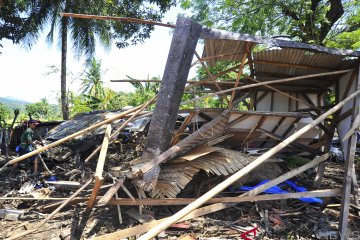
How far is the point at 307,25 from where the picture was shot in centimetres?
1151

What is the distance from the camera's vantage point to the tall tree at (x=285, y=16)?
36.6ft

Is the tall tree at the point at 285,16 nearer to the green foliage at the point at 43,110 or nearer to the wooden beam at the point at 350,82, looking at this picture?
the wooden beam at the point at 350,82

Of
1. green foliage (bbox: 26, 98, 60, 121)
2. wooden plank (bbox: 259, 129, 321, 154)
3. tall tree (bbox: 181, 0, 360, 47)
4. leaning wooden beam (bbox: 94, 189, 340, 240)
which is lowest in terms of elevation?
green foliage (bbox: 26, 98, 60, 121)

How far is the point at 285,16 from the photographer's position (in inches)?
475

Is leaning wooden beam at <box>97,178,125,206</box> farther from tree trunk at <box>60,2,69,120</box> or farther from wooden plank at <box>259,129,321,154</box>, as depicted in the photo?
tree trunk at <box>60,2,69,120</box>

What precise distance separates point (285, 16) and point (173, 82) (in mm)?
9088

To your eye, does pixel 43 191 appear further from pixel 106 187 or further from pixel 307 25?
pixel 307 25

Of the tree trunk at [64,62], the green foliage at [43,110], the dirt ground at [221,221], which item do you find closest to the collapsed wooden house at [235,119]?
the dirt ground at [221,221]

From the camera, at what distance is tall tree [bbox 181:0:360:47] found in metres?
11.1

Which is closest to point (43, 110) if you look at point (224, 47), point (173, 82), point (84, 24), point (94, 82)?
point (94, 82)

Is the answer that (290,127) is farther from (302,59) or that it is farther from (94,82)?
(94,82)

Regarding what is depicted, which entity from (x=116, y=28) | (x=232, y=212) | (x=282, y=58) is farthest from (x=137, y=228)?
(x=116, y=28)

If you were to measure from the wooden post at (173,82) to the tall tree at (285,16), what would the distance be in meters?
7.51

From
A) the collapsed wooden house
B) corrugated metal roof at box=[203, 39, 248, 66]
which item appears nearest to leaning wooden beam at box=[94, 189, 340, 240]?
the collapsed wooden house
